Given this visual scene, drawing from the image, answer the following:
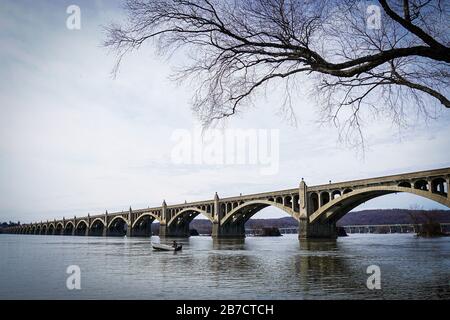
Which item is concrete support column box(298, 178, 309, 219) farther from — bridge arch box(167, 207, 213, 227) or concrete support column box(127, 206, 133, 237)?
concrete support column box(127, 206, 133, 237)

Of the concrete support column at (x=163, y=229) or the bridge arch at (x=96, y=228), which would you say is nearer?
the concrete support column at (x=163, y=229)

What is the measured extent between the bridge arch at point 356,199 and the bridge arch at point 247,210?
19.7 feet

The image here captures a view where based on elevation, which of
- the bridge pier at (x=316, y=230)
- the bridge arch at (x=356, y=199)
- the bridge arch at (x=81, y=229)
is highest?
the bridge arch at (x=356, y=199)

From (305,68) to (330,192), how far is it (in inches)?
2397

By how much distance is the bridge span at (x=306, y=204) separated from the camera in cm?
5172

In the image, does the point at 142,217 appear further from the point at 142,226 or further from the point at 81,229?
the point at 81,229

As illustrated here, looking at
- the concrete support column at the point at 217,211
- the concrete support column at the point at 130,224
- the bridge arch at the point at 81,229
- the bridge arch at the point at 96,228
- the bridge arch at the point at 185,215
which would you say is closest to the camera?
the concrete support column at the point at 217,211

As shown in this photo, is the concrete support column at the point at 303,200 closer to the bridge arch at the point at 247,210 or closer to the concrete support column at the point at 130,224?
the bridge arch at the point at 247,210

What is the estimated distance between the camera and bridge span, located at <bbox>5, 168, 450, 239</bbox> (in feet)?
170

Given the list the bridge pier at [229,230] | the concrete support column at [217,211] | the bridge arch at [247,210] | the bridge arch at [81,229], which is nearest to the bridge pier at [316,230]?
the bridge arch at [247,210]

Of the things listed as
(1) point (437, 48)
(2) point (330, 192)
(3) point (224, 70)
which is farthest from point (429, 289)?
(2) point (330, 192)
